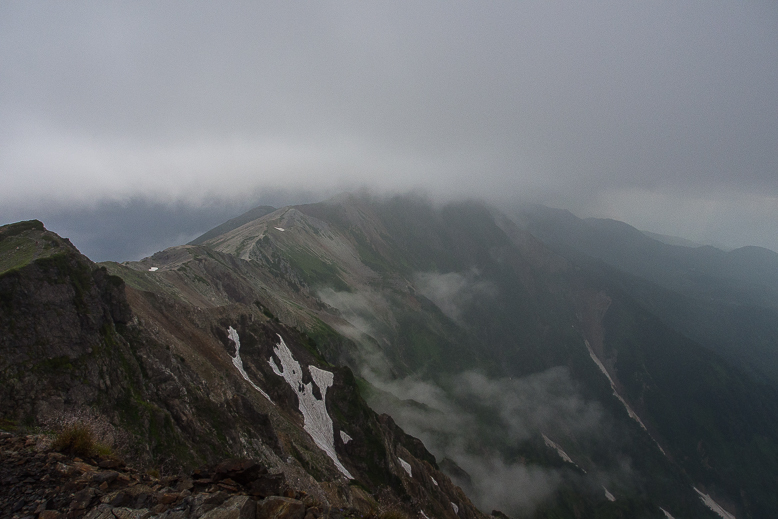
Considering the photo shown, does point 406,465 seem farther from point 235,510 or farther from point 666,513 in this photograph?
point 666,513

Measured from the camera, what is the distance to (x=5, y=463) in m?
9.98

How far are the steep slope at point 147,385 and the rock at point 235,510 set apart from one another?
28.2 ft

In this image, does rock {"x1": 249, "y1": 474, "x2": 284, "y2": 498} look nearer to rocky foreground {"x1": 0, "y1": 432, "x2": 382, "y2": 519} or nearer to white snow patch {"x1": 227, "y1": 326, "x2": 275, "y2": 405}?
rocky foreground {"x1": 0, "y1": 432, "x2": 382, "y2": 519}

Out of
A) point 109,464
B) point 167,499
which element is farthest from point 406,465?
point 167,499

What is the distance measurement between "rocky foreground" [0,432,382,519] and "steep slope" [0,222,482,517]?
Result: 4355mm

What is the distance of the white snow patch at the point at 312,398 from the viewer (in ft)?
166

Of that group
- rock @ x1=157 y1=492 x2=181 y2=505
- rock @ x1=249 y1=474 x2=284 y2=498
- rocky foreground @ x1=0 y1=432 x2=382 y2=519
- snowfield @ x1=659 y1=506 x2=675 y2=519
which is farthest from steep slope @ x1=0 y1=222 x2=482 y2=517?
snowfield @ x1=659 y1=506 x2=675 y2=519

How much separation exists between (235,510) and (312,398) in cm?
5264

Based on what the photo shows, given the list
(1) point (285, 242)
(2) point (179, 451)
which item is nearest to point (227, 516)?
(2) point (179, 451)

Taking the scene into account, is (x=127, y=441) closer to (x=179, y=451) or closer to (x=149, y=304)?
(x=179, y=451)

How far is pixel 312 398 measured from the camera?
59250 millimetres

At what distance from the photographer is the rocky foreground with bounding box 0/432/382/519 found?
927 centimetres

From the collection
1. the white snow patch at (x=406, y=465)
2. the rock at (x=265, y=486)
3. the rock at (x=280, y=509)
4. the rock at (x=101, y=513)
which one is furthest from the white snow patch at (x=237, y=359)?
the rock at (x=101, y=513)

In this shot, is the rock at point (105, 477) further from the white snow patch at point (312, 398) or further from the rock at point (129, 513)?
the white snow patch at point (312, 398)
